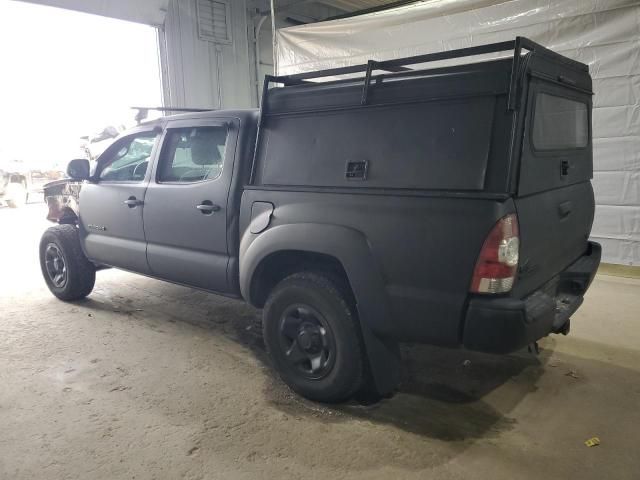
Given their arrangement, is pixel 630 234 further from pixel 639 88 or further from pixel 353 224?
pixel 353 224

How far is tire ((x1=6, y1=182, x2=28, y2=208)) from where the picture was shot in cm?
1309

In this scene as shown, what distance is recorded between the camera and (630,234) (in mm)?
5820

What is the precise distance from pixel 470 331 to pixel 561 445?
0.84 m

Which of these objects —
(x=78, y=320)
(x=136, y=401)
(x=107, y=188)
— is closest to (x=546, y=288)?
(x=136, y=401)

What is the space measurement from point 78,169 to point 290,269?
257cm

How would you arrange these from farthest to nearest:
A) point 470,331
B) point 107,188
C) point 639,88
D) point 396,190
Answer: point 639,88 → point 107,188 → point 396,190 → point 470,331

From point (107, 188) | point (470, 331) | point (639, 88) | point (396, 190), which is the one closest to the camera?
point (470, 331)

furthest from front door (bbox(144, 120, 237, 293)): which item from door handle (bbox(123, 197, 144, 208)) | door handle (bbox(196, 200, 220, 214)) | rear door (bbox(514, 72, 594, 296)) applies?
rear door (bbox(514, 72, 594, 296))

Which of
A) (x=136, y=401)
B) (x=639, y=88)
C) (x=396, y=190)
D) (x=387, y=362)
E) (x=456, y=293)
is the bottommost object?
(x=136, y=401)

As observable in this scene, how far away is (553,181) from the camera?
2.73 metres

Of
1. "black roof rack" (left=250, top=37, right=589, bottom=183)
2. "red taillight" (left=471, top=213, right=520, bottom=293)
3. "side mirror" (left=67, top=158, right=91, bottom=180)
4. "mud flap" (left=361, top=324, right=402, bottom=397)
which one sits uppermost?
"black roof rack" (left=250, top=37, right=589, bottom=183)

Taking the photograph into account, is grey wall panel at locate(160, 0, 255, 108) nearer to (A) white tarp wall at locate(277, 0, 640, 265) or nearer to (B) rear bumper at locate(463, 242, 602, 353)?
(A) white tarp wall at locate(277, 0, 640, 265)

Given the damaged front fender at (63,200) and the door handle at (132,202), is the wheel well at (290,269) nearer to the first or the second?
the door handle at (132,202)

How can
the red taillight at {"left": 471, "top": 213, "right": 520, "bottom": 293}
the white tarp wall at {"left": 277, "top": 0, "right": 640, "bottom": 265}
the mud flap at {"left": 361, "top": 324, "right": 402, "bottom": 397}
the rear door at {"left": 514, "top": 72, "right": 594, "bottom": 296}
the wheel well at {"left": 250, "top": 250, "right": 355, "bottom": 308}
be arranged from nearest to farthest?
the red taillight at {"left": 471, "top": 213, "right": 520, "bottom": 293} → the rear door at {"left": 514, "top": 72, "right": 594, "bottom": 296} → the mud flap at {"left": 361, "top": 324, "right": 402, "bottom": 397} → the wheel well at {"left": 250, "top": 250, "right": 355, "bottom": 308} → the white tarp wall at {"left": 277, "top": 0, "right": 640, "bottom": 265}
